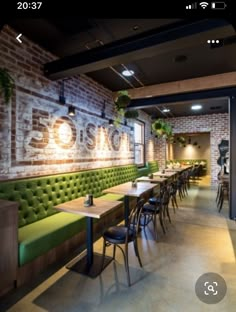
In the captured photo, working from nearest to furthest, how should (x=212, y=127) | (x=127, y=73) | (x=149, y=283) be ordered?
1. (x=149, y=283)
2. (x=127, y=73)
3. (x=212, y=127)

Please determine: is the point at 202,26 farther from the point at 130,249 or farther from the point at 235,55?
the point at 130,249

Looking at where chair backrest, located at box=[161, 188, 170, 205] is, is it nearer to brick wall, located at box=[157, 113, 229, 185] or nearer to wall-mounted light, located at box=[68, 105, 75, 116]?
wall-mounted light, located at box=[68, 105, 75, 116]

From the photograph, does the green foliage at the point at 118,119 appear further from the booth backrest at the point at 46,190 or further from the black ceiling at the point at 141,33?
the booth backrest at the point at 46,190

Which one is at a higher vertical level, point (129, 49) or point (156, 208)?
point (129, 49)

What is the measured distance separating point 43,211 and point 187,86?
4130 mm

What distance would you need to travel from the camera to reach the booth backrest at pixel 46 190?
2635mm

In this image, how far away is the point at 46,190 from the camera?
309 centimetres

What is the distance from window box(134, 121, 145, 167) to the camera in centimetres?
765

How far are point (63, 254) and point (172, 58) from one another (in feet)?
12.2

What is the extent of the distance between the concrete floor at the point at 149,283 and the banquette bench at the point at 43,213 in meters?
0.35

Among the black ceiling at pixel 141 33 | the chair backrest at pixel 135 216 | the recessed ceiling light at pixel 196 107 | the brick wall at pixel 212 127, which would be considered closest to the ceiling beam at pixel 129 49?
the black ceiling at pixel 141 33

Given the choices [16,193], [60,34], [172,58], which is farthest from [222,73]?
[16,193]

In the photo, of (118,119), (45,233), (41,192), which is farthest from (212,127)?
(45,233)

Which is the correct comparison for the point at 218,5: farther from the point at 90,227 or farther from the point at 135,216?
the point at 90,227
